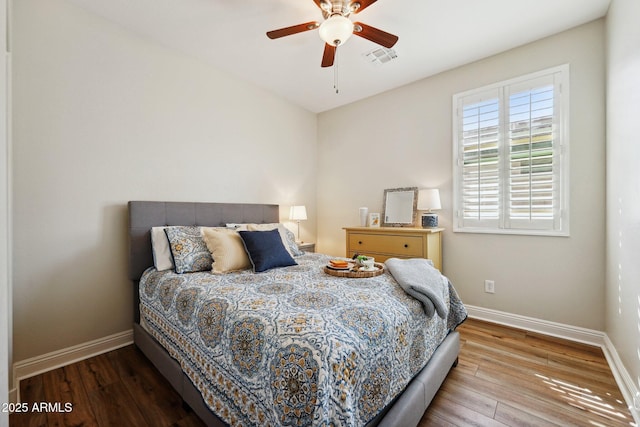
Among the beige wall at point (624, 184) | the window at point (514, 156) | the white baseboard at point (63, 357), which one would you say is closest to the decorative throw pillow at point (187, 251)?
the white baseboard at point (63, 357)

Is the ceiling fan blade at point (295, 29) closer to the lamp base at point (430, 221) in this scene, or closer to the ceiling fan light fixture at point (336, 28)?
the ceiling fan light fixture at point (336, 28)

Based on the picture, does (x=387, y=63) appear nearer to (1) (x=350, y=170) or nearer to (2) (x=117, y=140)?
(1) (x=350, y=170)

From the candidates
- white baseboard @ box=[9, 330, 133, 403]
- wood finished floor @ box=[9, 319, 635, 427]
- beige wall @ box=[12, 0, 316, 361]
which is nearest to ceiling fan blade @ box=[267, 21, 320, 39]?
beige wall @ box=[12, 0, 316, 361]

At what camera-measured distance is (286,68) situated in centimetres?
309

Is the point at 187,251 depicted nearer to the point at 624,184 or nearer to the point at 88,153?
the point at 88,153

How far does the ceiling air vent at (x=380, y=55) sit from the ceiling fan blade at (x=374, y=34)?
29.5 inches

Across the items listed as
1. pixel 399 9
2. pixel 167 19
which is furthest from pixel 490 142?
pixel 167 19

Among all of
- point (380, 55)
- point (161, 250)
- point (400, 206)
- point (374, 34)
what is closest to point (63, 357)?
point (161, 250)

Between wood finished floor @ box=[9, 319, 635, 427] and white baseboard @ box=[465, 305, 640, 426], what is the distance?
49 mm

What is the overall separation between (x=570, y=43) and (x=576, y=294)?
2194mm

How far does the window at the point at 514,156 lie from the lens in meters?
2.52

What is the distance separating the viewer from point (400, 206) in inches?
136

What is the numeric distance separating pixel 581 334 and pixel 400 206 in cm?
198

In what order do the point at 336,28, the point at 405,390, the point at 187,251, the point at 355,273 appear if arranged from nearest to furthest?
the point at 405,390 < the point at 336,28 < the point at 355,273 < the point at 187,251
